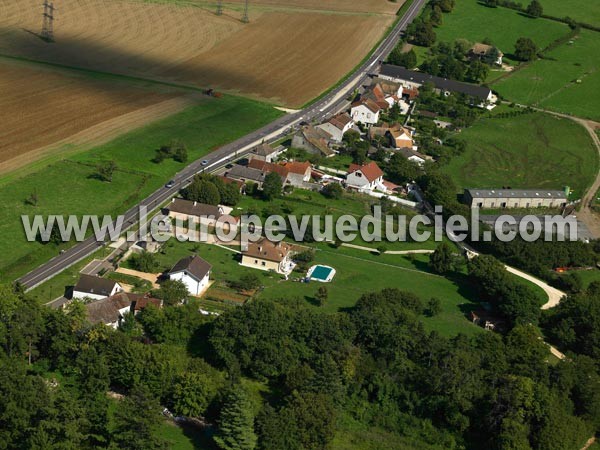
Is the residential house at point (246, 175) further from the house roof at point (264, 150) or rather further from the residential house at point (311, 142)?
the residential house at point (311, 142)

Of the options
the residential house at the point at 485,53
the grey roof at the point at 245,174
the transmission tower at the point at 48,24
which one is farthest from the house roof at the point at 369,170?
the transmission tower at the point at 48,24

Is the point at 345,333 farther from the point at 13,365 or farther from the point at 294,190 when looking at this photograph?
the point at 294,190

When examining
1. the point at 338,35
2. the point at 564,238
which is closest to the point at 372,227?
the point at 564,238

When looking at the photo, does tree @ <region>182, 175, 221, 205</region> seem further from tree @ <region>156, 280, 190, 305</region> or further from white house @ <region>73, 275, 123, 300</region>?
white house @ <region>73, 275, 123, 300</region>

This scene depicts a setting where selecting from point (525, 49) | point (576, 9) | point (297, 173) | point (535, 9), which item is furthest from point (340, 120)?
point (576, 9)

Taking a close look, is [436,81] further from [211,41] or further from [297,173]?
[297,173]
